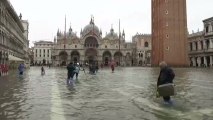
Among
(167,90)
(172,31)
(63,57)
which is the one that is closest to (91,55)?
(63,57)

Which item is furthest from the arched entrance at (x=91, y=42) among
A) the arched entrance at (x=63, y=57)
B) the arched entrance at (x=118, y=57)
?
the arched entrance at (x=118, y=57)

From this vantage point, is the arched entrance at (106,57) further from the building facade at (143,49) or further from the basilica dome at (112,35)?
the building facade at (143,49)

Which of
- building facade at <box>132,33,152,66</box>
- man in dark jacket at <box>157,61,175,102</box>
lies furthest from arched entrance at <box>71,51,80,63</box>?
man in dark jacket at <box>157,61,175,102</box>

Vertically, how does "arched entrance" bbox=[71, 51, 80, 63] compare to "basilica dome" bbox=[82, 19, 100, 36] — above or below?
below

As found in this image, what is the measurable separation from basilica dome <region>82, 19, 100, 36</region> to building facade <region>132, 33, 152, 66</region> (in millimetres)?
19268

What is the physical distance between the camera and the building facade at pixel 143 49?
124m

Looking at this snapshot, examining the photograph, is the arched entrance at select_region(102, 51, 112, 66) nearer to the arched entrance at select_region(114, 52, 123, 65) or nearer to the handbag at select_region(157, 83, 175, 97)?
the arched entrance at select_region(114, 52, 123, 65)

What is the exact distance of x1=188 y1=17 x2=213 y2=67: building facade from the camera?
260ft

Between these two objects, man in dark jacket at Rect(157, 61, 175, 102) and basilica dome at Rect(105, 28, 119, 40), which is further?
basilica dome at Rect(105, 28, 119, 40)

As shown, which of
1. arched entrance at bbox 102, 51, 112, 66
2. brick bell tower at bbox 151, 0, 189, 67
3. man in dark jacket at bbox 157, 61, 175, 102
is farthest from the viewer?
arched entrance at bbox 102, 51, 112, 66

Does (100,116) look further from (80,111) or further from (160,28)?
(160,28)

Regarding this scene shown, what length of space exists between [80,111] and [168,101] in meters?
3.06

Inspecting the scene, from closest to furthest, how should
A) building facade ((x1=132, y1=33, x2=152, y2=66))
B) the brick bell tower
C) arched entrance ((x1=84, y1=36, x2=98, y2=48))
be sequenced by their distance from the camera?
the brick bell tower → arched entrance ((x1=84, y1=36, x2=98, y2=48)) → building facade ((x1=132, y1=33, x2=152, y2=66))

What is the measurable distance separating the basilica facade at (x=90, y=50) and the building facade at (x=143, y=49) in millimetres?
10375
